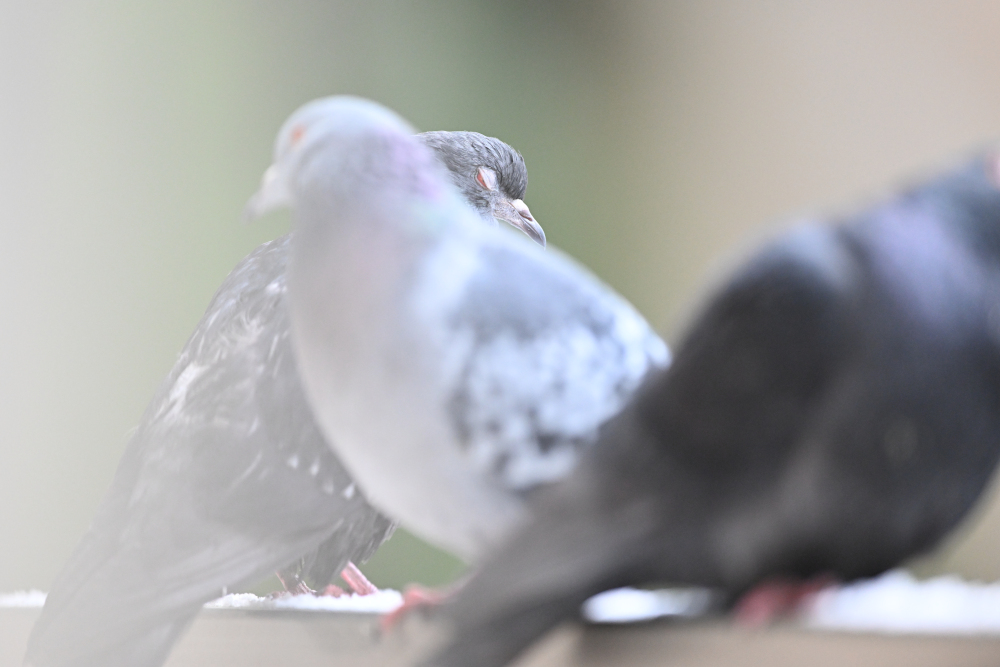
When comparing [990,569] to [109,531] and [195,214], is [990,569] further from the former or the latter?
[195,214]

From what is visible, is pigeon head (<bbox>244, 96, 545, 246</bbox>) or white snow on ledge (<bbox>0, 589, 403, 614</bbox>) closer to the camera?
pigeon head (<bbox>244, 96, 545, 246</bbox>)

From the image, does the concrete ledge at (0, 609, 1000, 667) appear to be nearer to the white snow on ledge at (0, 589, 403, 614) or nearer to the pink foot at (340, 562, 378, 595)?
the white snow on ledge at (0, 589, 403, 614)

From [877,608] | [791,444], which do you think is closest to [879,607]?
[877,608]

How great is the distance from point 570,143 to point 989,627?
4.26 feet

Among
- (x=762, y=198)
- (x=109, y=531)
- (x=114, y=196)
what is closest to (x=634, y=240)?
(x=762, y=198)

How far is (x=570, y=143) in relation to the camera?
160cm

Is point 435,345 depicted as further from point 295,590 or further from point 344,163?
point 295,590

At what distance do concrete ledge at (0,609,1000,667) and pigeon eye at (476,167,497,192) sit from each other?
1.71ft

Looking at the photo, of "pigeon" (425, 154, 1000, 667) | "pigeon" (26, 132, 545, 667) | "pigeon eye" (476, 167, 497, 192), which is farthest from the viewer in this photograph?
"pigeon eye" (476, 167, 497, 192)

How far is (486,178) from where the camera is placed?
0.99m

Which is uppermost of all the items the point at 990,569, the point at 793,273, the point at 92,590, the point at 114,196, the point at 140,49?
the point at 140,49

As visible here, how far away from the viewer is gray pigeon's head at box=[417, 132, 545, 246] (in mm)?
998

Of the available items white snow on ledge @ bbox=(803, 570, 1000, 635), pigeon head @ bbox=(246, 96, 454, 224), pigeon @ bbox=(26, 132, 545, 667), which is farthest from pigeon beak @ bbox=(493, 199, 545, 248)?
white snow on ledge @ bbox=(803, 570, 1000, 635)

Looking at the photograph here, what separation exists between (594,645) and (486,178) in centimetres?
63
